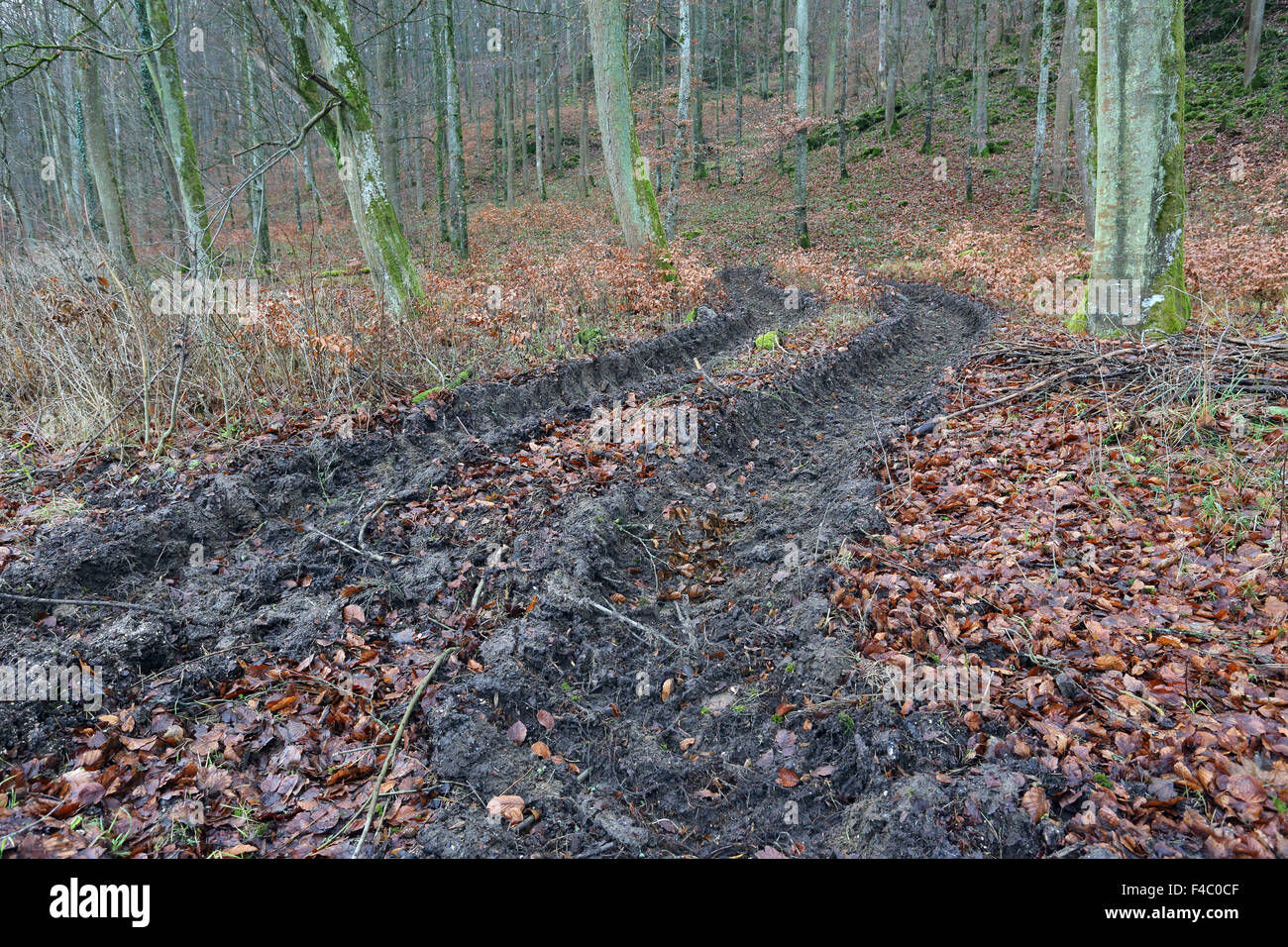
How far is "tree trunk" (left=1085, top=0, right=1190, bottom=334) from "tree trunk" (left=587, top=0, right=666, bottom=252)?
25.4 ft

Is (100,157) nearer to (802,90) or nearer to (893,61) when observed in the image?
(802,90)

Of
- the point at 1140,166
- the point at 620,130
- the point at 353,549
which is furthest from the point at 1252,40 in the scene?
the point at 353,549

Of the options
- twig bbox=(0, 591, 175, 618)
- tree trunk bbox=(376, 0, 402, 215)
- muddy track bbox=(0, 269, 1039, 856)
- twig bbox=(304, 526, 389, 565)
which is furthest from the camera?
tree trunk bbox=(376, 0, 402, 215)

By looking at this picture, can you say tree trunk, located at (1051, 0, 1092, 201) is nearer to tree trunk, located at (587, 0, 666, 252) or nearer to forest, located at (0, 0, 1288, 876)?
forest, located at (0, 0, 1288, 876)

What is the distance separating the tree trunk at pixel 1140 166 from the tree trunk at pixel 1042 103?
1454 cm

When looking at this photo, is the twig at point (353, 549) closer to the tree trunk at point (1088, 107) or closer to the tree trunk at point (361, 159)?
the tree trunk at point (361, 159)

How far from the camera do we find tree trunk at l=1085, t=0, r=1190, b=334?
606cm

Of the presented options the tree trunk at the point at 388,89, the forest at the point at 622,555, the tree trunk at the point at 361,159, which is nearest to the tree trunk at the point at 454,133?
the tree trunk at the point at 388,89

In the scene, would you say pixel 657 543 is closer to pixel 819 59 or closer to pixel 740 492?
pixel 740 492

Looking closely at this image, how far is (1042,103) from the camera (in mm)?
18016

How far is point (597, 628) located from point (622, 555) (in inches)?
34.8

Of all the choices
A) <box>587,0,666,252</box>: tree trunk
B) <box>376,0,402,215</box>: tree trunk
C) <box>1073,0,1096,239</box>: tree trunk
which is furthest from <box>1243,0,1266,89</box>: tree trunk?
<box>376,0,402,215</box>: tree trunk

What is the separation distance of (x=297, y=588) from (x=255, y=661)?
0.72 meters

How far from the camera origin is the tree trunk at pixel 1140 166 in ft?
19.9
